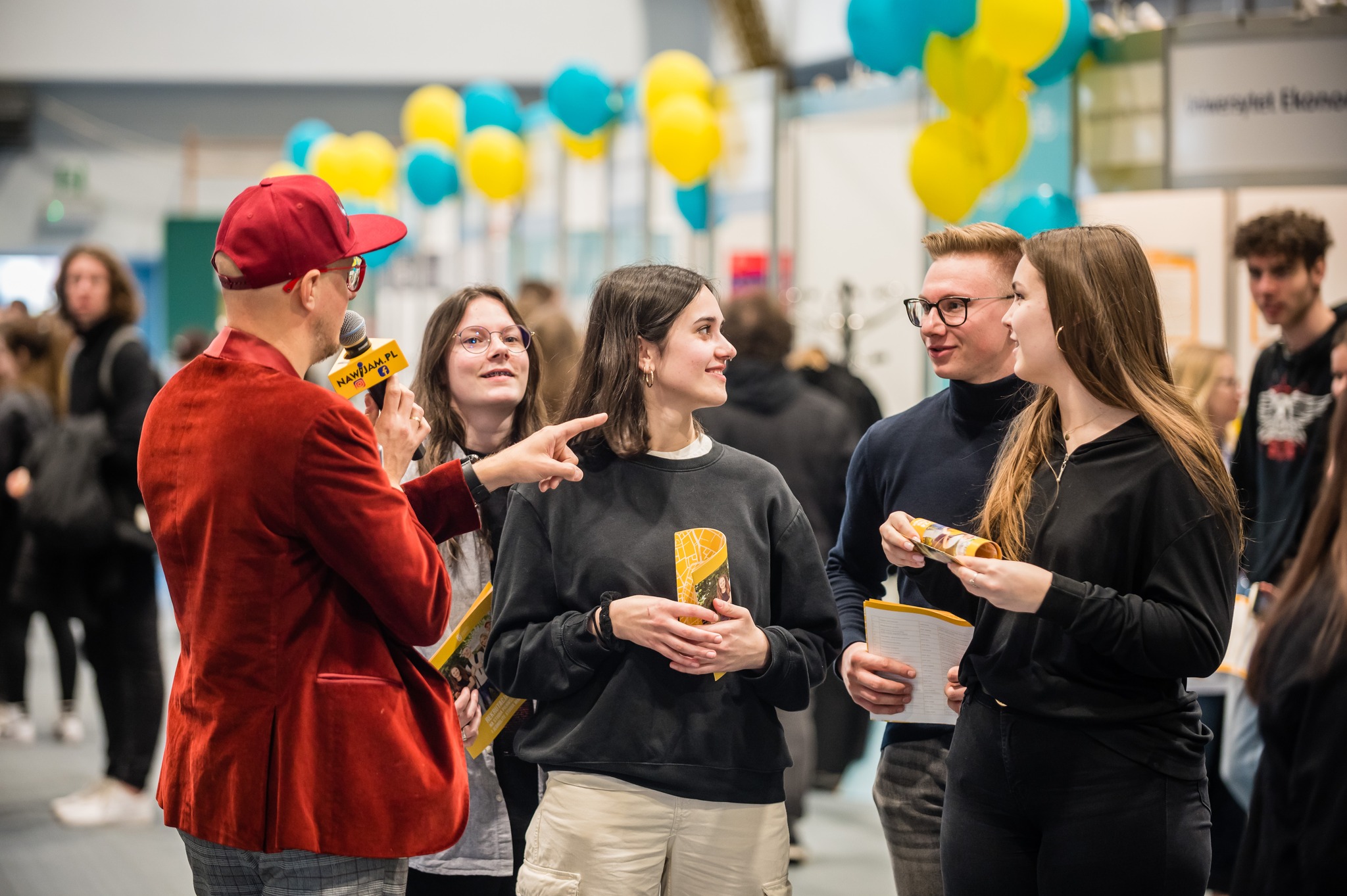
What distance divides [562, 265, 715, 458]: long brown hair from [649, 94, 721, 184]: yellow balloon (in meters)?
4.85

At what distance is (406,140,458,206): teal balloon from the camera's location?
9430 millimetres

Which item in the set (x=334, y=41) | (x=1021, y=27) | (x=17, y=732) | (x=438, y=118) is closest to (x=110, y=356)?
(x=17, y=732)

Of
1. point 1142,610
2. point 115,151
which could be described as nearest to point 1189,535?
point 1142,610

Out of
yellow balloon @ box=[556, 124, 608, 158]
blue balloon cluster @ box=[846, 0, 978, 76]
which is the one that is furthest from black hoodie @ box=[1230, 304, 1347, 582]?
yellow balloon @ box=[556, 124, 608, 158]

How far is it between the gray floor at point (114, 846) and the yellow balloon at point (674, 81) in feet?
Result: 12.4

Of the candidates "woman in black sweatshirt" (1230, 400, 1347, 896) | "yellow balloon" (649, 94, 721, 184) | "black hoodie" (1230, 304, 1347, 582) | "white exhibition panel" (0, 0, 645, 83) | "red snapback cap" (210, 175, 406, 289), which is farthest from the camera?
"white exhibition panel" (0, 0, 645, 83)

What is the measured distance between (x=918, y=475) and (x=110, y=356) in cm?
329

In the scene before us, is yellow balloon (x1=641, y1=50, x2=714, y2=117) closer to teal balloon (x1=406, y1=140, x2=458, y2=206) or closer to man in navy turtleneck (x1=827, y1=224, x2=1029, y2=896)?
teal balloon (x1=406, y1=140, x2=458, y2=206)

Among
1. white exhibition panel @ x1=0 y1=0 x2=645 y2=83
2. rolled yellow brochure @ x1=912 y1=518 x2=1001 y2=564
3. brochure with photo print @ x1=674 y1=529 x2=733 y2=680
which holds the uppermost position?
white exhibition panel @ x1=0 y1=0 x2=645 y2=83

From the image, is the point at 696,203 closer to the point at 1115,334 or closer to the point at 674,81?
the point at 674,81

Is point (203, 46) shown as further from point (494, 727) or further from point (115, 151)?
point (494, 727)

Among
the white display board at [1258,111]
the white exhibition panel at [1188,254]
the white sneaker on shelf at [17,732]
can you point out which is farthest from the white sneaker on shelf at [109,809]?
the white display board at [1258,111]

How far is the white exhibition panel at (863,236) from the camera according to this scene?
24.6 feet

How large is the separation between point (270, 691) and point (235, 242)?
588 millimetres
